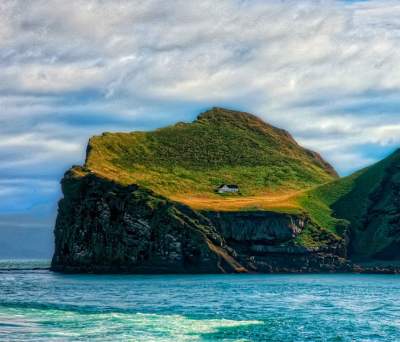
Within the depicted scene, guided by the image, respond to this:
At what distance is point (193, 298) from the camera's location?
110188mm

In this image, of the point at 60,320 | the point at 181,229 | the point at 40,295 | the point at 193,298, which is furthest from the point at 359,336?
the point at 181,229

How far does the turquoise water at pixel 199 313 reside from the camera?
6956 cm

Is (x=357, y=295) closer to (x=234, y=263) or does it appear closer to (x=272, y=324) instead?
(x=272, y=324)

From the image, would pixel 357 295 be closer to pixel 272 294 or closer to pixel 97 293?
pixel 272 294

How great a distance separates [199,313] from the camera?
8812cm

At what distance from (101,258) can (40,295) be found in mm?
84617

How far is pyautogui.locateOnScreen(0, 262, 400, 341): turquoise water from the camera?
6956 cm

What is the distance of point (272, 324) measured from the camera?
257 feet

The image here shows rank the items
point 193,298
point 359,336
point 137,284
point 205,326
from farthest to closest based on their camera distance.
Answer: point 137,284
point 193,298
point 205,326
point 359,336

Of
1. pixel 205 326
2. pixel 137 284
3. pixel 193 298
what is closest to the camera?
pixel 205 326

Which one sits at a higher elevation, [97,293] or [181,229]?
[181,229]

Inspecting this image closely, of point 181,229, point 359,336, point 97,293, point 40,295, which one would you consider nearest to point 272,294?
point 97,293

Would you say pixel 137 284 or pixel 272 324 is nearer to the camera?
pixel 272 324

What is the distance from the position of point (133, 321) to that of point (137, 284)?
222 ft
